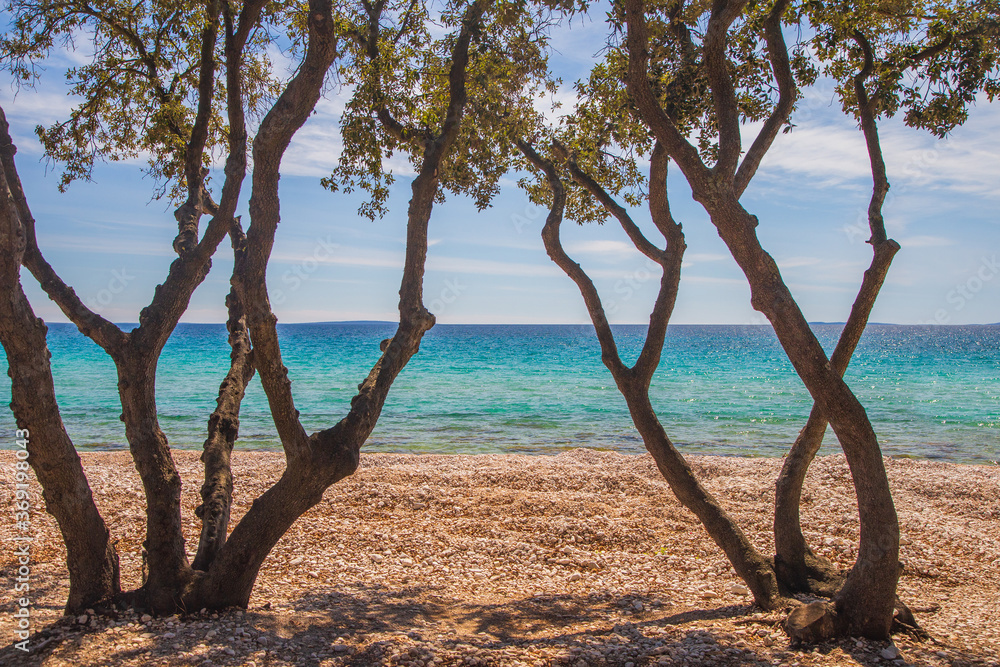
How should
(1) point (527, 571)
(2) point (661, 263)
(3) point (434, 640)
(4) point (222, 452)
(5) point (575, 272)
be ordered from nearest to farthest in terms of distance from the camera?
(3) point (434, 640) → (4) point (222, 452) → (2) point (661, 263) → (5) point (575, 272) → (1) point (527, 571)

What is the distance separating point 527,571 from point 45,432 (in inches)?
212

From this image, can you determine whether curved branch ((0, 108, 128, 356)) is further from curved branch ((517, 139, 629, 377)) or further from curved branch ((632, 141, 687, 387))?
curved branch ((632, 141, 687, 387))

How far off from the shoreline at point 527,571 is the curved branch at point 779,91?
431 centimetres

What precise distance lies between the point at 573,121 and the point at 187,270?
16.7ft

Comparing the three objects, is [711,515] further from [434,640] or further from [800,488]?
[434,640]

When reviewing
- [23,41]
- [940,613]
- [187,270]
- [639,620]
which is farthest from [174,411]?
[940,613]

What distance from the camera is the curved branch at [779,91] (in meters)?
5.93

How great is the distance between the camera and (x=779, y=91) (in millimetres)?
6062

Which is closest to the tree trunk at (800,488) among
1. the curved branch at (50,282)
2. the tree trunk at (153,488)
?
the tree trunk at (153,488)

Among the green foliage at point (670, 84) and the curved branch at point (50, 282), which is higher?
the green foliage at point (670, 84)

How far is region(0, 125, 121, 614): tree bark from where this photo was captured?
4.52 metres

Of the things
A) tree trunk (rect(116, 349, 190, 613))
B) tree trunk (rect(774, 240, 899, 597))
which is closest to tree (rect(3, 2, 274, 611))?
tree trunk (rect(116, 349, 190, 613))

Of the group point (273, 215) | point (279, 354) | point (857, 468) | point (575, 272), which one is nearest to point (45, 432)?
point (279, 354)

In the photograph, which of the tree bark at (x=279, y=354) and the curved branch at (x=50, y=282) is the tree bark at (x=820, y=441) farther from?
the curved branch at (x=50, y=282)
